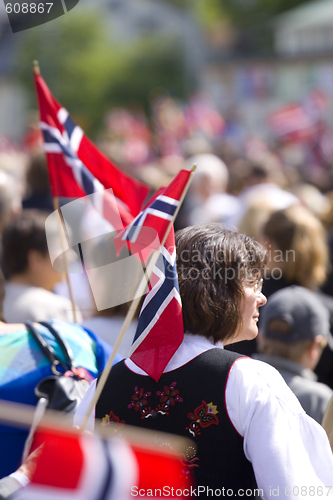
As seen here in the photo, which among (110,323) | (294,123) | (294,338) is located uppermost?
(110,323)

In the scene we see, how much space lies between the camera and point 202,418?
5.20ft

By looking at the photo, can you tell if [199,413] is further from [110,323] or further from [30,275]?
[30,275]

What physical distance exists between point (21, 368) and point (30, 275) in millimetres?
1232

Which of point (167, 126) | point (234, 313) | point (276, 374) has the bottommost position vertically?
point (167, 126)

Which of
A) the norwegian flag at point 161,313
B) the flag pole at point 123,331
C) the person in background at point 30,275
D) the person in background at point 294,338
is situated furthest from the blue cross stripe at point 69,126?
the flag pole at point 123,331

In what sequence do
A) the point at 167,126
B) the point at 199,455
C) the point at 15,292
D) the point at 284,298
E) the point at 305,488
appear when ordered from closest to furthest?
the point at 305,488
the point at 199,455
the point at 284,298
the point at 15,292
the point at 167,126

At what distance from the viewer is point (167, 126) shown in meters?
15.5

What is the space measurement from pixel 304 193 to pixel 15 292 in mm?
4183

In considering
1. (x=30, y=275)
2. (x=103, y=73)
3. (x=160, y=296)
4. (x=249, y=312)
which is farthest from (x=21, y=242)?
(x=103, y=73)

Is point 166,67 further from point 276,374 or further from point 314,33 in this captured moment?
point 276,374

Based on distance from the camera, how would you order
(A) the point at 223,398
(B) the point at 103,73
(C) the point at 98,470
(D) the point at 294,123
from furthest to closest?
(B) the point at 103,73 → (D) the point at 294,123 → (A) the point at 223,398 → (C) the point at 98,470

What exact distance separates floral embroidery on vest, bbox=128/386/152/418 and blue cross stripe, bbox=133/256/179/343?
0.17m

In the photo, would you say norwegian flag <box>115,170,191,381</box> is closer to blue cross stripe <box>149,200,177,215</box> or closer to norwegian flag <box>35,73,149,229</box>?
blue cross stripe <box>149,200,177,215</box>

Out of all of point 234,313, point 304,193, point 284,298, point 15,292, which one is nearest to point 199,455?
point 234,313
